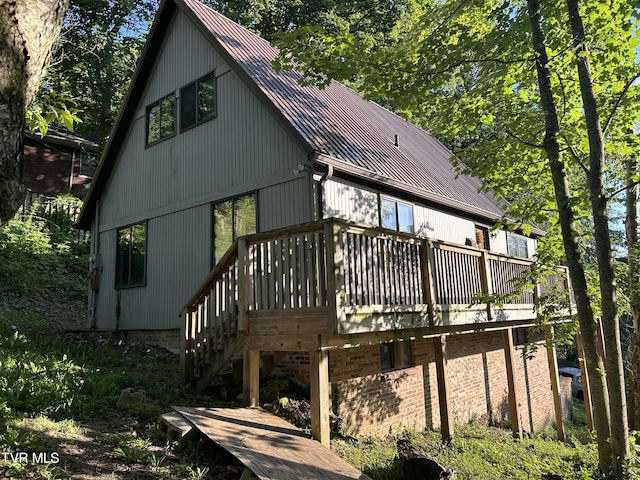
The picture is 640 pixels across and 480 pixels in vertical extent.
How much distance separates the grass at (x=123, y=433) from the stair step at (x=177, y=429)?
12 cm

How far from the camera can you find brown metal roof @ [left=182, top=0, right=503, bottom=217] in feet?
32.5

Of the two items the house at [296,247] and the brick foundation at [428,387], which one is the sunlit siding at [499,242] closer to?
the house at [296,247]

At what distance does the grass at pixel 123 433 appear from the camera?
16.4 ft

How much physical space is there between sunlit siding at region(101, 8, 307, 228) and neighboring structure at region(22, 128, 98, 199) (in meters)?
12.2

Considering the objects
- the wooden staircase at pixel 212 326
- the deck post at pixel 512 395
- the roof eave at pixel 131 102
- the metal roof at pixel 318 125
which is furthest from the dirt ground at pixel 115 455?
the roof eave at pixel 131 102

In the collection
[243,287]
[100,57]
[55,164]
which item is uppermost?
[100,57]

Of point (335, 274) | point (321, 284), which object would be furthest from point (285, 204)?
point (335, 274)

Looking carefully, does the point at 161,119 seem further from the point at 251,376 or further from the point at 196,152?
the point at 251,376

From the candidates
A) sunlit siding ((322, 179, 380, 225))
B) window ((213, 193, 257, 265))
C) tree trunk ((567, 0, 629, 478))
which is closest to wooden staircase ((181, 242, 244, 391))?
window ((213, 193, 257, 265))

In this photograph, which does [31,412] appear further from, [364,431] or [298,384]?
[364,431]

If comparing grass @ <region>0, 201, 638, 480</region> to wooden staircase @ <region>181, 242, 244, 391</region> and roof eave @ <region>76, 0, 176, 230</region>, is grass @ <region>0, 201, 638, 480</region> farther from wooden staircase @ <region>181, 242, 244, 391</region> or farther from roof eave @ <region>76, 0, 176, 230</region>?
roof eave @ <region>76, 0, 176, 230</region>

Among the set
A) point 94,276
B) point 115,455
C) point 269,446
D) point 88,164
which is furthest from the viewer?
point 88,164

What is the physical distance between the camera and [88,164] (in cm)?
2794

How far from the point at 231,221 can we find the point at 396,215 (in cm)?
375
